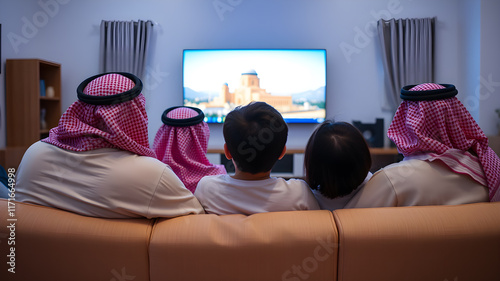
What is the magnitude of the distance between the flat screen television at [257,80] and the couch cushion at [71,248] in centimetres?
395

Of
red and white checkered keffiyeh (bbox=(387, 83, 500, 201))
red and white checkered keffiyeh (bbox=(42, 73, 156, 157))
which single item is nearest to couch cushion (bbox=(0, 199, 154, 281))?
red and white checkered keffiyeh (bbox=(42, 73, 156, 157))

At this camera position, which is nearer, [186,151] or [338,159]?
[338,159]

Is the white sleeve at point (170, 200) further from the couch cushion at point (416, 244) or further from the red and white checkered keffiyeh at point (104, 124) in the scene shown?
the couch cushion at point (416, 244)

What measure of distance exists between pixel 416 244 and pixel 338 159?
0.33 metres

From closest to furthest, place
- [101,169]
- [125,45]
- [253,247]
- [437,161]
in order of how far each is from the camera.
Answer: [253,247]
[101,169]
[437,161]
[125,45]

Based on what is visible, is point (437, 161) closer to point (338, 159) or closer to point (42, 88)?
point (338, 159)

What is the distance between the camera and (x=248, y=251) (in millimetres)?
902

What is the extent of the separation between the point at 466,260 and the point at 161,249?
83 cm

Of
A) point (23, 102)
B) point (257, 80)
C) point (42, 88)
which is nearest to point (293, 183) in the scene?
point (257, 80)

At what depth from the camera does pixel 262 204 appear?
3.61 feet

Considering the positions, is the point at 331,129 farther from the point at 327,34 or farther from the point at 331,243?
the point at 327,34

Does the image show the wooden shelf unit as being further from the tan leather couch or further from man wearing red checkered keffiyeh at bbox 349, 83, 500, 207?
man wearing red checkered keffiyeh at bbox 349, 83, 500, 207

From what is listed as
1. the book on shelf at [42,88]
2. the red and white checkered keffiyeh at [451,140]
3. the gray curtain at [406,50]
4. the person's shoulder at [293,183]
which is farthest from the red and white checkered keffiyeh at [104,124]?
the gray curtain at [406,50]

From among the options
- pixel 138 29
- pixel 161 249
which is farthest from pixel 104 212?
pixel 138 29
